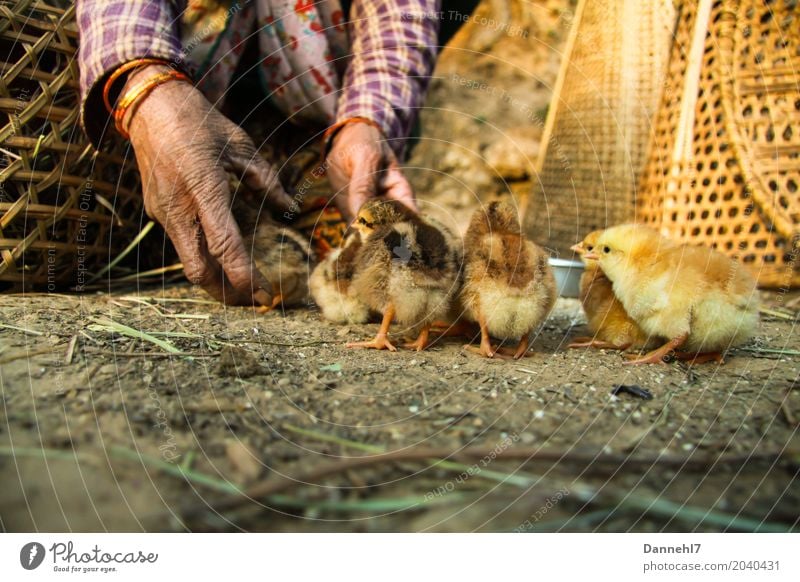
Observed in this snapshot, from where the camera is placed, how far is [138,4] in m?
1.89

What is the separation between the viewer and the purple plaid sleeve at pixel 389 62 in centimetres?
249

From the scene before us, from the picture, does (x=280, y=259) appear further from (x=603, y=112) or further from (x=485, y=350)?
(x=603, y=112)

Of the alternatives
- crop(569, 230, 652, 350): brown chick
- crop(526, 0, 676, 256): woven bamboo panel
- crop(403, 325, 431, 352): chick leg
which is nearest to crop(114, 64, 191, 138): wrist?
crop(403, 325, 431, 352): chick leg

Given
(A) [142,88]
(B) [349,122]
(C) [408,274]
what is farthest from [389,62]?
(C) [408,274]

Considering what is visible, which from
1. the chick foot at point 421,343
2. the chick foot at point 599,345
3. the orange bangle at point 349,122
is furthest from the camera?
the orange bangle at point 349,122

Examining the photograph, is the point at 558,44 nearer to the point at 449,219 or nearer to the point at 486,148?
the point at 486,148

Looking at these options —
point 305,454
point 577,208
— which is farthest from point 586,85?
point 305,454

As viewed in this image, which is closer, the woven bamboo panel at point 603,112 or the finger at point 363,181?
the finger at point 363,181

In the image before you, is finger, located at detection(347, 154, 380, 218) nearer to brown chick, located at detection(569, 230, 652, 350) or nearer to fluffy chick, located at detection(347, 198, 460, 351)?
fluffy chick, located at detection(347, 198, 460, 351)

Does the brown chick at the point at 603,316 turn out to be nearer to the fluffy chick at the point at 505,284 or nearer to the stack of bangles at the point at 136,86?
the fluffy chick at the point at 505,284

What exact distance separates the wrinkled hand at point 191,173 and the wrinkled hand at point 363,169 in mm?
481

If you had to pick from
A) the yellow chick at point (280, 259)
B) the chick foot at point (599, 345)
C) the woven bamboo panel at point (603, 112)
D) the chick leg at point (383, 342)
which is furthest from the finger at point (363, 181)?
the woven bamboo panel at point (603, 112)

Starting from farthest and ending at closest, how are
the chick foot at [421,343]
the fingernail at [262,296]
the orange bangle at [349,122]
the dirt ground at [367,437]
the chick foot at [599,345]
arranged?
1. the orange bangle at [349,122]
2. the fingernail at [262,296]
3. the chick foot at [599,345]
4. the chick foot at [421,343]
5. the dirt ground at [367,437]
